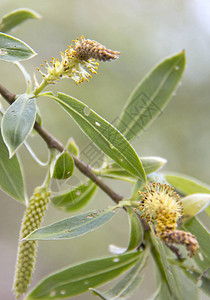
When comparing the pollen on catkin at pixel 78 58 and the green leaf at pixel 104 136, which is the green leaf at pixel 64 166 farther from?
the pollen on catkin at pixel 78 58

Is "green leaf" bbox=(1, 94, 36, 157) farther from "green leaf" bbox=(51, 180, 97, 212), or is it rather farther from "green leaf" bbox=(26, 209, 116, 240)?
"green leaf" bbox=(51, 180, 97, 212)

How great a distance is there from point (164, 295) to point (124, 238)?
3063mm

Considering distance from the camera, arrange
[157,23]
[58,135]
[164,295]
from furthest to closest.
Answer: [157,23] < [58,135] < [164,295]

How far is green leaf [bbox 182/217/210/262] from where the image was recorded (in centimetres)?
113

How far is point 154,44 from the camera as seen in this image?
4.45 meters

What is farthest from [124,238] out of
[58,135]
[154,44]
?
[154,44]

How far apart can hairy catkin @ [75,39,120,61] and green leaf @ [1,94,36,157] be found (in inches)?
6.9

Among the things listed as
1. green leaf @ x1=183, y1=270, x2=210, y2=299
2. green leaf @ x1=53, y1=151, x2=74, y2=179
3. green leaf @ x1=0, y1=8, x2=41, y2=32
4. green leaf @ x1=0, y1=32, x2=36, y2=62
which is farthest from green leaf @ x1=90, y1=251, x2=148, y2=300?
green leaf @ x1=0, y1=8, x2=41, y2=32

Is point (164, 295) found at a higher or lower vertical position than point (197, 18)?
lower

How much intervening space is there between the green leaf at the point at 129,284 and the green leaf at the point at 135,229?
68mm

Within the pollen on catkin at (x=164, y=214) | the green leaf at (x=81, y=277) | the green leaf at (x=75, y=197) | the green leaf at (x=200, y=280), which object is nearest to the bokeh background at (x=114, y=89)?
the green leaf at (x=75, y=197)

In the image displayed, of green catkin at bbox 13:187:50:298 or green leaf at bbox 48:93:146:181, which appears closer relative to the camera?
green leaf at bbox 48:93:146:181

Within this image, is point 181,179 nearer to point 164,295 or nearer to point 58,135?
point 164,295

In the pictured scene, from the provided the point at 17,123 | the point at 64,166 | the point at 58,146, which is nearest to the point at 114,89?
the point at 58,146
